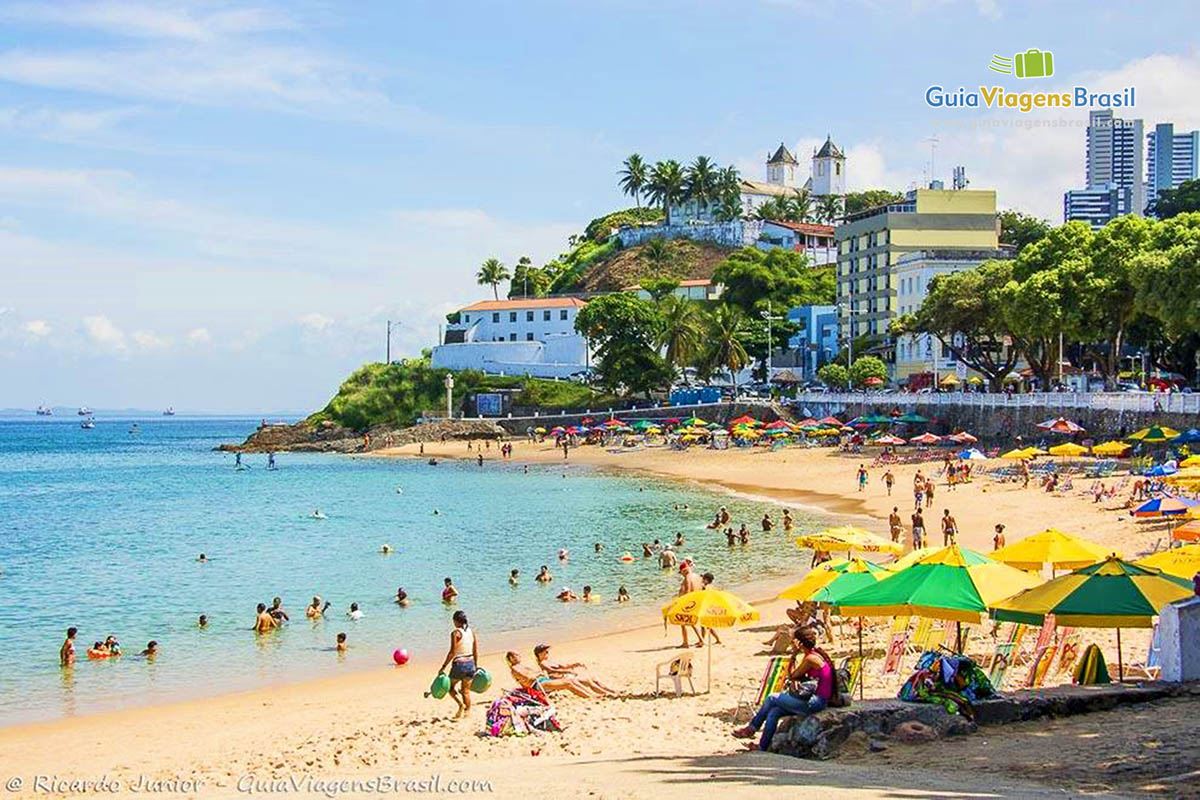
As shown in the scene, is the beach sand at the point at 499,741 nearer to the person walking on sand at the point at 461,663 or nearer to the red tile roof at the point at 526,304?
the person walking on sand at the point at 461,663

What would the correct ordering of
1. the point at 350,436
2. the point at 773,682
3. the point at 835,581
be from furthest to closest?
1. the point at 350,436
2. the point at 835,581
3. the point at 773,682

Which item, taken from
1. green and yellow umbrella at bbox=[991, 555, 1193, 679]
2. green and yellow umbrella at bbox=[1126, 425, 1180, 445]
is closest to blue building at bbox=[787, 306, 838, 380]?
green and yellow umbrella at bbox=[1126, 425, 1180, 445]

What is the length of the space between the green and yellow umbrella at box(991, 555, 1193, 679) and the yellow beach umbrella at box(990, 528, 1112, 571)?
464 centimetres

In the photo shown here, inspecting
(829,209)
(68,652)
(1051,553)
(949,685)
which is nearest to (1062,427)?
(1051,553)

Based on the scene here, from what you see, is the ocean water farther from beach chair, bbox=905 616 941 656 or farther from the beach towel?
the beach towel

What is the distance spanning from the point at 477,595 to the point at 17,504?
1784 inches

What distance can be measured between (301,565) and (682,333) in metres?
65.0

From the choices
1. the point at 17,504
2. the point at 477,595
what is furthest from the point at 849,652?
the point at 17,504

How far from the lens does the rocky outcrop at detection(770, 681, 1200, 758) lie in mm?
12195

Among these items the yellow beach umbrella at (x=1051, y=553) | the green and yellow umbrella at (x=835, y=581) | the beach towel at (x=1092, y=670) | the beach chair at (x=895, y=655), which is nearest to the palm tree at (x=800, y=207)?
the yellow beach umbrella at (x=1051, y=553)

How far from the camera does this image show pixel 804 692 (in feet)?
42.4

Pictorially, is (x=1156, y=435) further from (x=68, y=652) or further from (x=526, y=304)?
(x=526, y=304)

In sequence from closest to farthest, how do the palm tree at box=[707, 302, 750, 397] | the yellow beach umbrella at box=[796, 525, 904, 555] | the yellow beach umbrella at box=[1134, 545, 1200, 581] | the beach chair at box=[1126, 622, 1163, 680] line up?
the beach chair at box=[1126, 622, 1163, 680] < the yellow beach umbrella at box=[1134, 545, 1200, 581] < the yellow beach umbrella at box=[796, 525, 904, 555] < the palm tree at box=[707, 302, 750, 397]

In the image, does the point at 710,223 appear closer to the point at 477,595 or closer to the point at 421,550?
the point at 421,550
